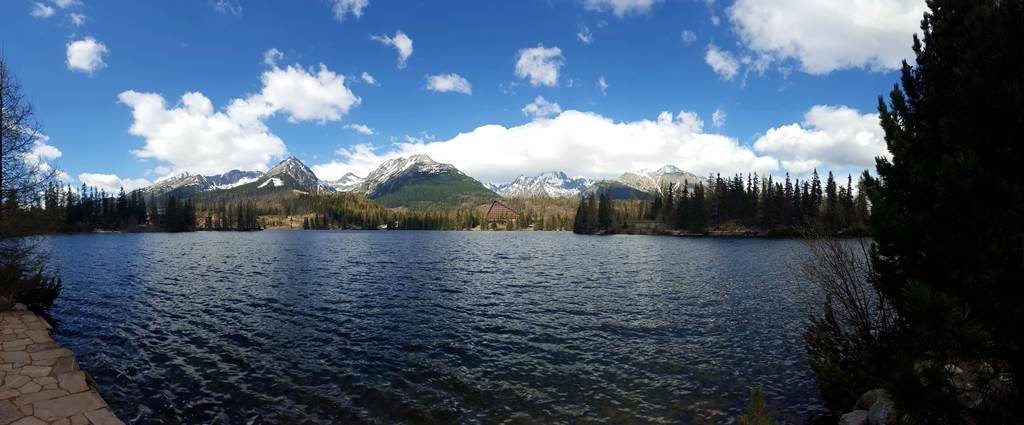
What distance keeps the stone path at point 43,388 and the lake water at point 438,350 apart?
102 inches

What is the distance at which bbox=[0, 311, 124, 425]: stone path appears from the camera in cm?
1091

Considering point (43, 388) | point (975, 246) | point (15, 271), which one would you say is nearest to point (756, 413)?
point (975, 246)

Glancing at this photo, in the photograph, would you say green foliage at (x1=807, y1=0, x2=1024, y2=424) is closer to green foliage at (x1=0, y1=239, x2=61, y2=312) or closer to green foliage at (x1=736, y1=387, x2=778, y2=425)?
green foliage at (x1=736, y1=387, x2=778, y2=425)

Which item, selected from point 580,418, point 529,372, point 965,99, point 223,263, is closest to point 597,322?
point 529,372

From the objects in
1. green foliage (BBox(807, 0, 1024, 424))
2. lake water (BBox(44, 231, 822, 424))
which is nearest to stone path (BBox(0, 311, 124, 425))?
lake water (BBox(44, 231, 822, 424))

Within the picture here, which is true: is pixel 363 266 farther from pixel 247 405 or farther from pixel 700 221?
pixel 700 221

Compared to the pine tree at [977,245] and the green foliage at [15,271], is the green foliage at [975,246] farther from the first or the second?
the green foliage at [15,271]

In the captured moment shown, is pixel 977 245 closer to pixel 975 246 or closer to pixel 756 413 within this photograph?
pixel 975 246

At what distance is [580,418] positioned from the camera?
15.7m

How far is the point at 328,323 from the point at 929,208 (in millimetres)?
30083

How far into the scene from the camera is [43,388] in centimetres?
1255

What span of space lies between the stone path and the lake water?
2587mm

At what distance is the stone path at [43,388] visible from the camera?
10914mm

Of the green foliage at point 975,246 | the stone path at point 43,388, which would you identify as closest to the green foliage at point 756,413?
the green foliage at point 975,246
